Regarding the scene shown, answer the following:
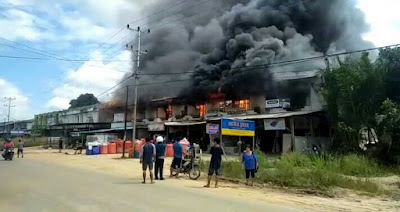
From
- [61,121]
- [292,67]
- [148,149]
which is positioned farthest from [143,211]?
[61,121]

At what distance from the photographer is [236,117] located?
35.9 metres

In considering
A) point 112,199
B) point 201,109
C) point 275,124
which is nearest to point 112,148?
point 201,109

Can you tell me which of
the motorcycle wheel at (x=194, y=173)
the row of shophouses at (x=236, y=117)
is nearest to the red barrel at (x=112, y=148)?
the row of shophouses at (x=236, y=117)

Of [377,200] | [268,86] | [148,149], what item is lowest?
[377,200]

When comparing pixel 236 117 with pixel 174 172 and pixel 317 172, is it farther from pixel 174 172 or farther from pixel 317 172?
pixel 317 172

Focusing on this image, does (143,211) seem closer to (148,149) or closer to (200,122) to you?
(148,149)

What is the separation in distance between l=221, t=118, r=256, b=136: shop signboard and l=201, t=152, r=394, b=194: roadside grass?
1.93 meters

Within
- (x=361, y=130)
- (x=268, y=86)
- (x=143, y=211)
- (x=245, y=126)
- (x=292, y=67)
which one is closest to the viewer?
(x=143, y=211)

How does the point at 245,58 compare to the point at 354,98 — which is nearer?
the point at 354,98

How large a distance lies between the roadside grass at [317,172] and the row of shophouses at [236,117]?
684 centimetres

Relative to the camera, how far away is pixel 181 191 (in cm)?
1231

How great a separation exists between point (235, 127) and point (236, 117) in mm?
14557

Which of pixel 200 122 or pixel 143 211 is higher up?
pixel 200 122

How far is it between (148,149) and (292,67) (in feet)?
106
